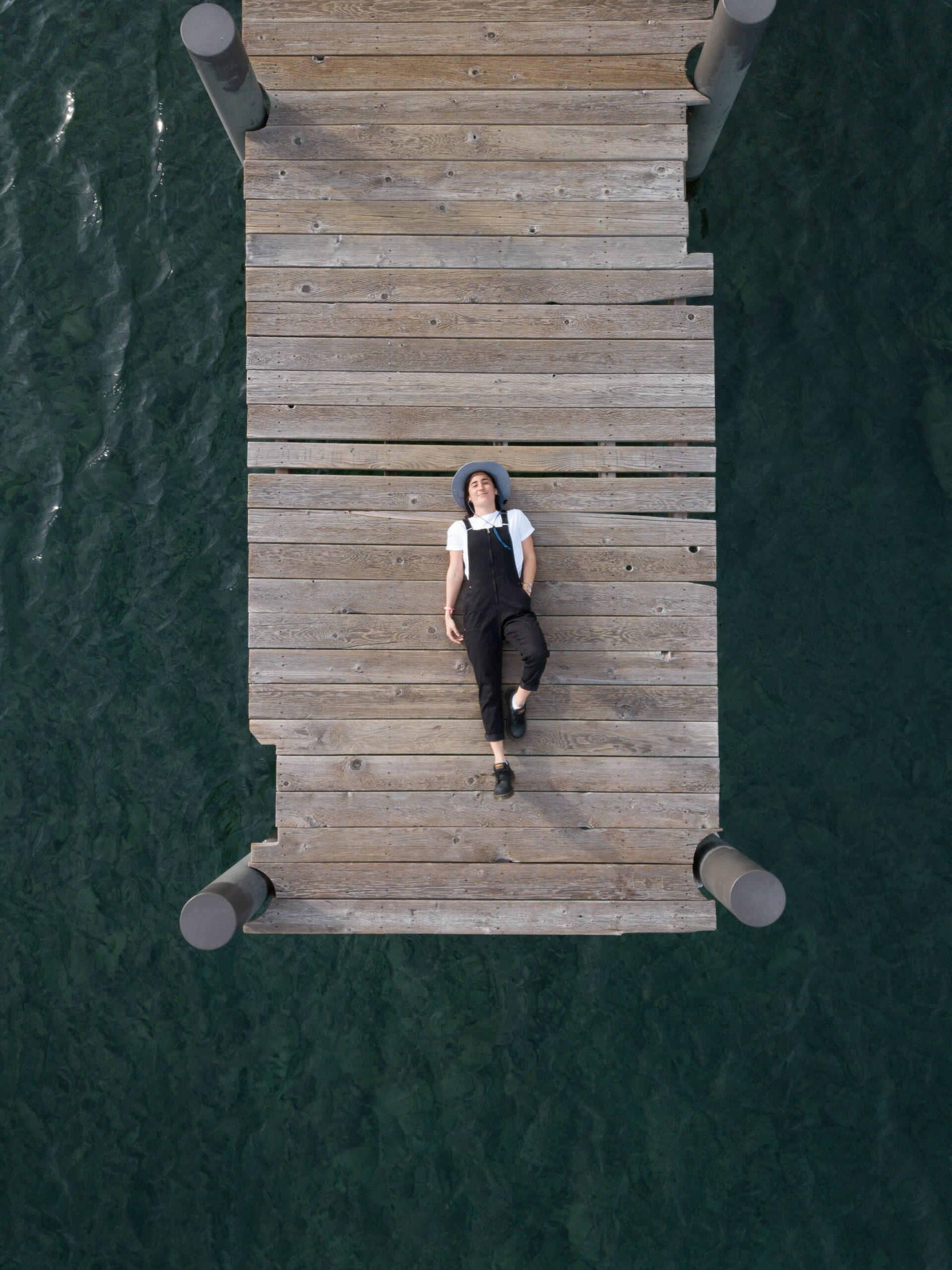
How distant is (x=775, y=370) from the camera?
26.7 feet

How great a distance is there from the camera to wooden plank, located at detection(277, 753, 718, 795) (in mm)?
6367

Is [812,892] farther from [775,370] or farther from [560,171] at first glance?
[560,171]

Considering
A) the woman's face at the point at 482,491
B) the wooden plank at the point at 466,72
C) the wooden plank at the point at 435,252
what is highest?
the wooden plank at the point at 466,72

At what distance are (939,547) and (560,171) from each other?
4.78m

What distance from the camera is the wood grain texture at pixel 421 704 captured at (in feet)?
21.0

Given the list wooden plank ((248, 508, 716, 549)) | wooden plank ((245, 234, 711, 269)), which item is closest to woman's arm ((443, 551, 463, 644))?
wooden plank ((248, 508, 716, 549))

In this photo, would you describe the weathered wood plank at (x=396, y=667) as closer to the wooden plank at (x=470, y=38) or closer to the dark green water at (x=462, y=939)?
the dark green water at (x=462, y=939)

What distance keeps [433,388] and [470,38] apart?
8.91 feet

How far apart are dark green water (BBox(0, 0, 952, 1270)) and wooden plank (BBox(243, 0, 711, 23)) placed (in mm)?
1952

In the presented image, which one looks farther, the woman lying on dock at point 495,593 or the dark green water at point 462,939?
the dark green water at point 462,939

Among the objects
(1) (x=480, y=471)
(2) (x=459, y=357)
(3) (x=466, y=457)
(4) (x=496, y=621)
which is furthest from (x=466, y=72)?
(4) (x=496, y=621)

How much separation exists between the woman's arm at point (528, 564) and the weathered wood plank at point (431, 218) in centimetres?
243

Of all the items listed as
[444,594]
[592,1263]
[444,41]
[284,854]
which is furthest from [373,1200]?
[444,41]

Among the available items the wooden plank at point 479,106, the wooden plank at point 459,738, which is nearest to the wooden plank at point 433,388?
the wooden plank at point 479,106
